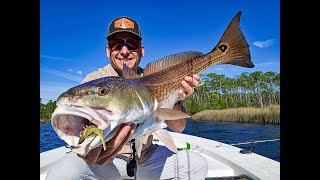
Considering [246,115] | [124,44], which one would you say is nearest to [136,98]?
[124,44]

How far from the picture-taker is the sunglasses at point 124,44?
2658 mm

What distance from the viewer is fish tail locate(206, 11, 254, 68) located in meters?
2.43

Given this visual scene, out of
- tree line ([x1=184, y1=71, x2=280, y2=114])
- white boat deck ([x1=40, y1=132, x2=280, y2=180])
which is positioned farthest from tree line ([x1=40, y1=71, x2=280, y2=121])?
white boat deck ([x1=40, y1=132, x2=280, y2=180])

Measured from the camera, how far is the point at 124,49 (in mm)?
2750

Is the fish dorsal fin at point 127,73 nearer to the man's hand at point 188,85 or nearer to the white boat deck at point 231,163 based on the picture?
the man's hand at point 188,85

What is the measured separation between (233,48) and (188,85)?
520mm

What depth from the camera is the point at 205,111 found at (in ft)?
116

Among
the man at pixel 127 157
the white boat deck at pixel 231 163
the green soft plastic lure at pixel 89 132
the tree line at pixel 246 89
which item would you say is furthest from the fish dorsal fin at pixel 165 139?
the tree line at pixel 246 89

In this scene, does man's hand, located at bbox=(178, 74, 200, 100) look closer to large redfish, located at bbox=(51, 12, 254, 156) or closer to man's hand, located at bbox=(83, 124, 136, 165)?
large redfish, located at bbox=(51, 12, 254, 156)

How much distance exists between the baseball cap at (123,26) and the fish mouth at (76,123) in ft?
3.97

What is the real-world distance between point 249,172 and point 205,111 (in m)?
31.7

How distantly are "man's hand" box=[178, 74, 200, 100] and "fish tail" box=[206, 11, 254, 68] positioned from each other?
0.27m
